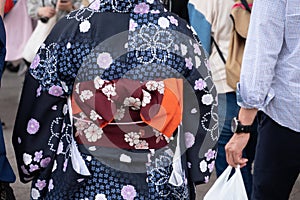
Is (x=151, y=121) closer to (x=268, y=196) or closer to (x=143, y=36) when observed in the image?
(x=143, y=36)

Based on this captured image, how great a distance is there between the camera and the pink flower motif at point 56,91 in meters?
2.44

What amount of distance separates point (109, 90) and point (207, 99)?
41 cm

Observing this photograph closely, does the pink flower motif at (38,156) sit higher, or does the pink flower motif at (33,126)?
the pink flower motif at (33,126)

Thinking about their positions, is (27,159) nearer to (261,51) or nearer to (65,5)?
(261,51)

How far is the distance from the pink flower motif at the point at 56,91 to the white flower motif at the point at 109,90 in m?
0.19

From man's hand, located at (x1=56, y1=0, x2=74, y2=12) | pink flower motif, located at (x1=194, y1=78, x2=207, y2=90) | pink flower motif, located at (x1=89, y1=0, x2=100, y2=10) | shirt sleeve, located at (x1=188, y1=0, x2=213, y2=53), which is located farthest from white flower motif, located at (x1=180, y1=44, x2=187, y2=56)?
man's hand, located at (x1=56, y1=0, x2=74, y2=12)

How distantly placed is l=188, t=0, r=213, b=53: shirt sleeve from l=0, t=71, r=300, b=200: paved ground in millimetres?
1247

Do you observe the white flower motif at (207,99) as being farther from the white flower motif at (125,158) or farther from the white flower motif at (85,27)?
the white flower motif at (85,27)

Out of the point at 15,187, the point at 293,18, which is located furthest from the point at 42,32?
the point at 293,18

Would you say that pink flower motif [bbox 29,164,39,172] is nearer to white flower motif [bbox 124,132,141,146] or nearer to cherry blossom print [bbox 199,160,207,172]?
white flower motif [bbox 124,132,141,146]

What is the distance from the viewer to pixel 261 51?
2.44m

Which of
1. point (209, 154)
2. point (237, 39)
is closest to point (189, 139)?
point (209, 154)

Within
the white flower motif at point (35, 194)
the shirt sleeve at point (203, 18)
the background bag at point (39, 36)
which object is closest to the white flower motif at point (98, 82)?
the white flower motif at point (35, 194)

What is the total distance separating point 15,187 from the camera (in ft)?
15.4
